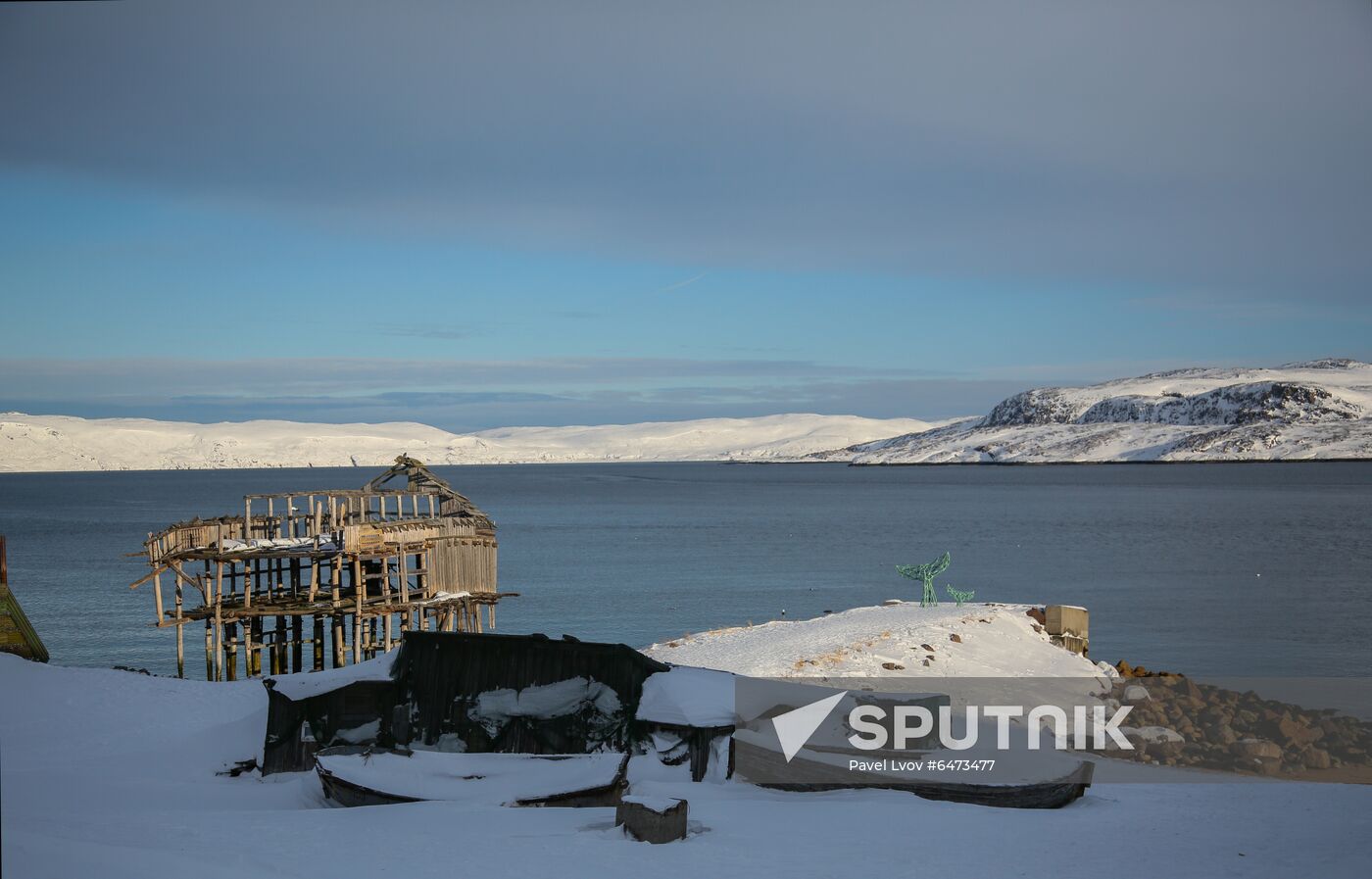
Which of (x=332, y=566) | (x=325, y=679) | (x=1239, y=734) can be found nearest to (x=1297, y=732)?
(x=1239, y=734)

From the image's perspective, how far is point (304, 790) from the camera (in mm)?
15531

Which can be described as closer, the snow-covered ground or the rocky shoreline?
the snow-covered ground

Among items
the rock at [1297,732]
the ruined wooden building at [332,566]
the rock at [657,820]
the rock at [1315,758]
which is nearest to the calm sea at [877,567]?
the ruined wooden building at [332,566]

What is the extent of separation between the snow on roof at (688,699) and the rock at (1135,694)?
44.5ft

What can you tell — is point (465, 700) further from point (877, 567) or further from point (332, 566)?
point (877, 567)

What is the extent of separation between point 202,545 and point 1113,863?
23.6 metres

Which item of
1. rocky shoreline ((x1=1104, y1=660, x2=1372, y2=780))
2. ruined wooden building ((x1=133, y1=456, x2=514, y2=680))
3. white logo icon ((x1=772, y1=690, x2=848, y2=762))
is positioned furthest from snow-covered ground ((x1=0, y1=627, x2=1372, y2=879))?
ruined wooden building ((x1=133, y1=456, x2=514, y2=680))

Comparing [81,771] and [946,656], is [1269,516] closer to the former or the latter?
[946,656]

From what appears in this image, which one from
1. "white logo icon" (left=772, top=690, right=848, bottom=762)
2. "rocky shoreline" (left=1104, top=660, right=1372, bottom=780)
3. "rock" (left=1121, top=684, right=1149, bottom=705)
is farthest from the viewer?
"rock" (left=1121, top=684, right=1149, bottom=705)

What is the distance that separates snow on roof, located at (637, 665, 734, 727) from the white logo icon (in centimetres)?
68

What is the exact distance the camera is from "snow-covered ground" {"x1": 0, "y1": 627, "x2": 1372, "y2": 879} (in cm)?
1185

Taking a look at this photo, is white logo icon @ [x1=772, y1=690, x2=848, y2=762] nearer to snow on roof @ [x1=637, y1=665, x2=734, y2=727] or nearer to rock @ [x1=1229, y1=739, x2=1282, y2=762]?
snow on roof @ [x1=637, y1=665, x2=734, y2=727]

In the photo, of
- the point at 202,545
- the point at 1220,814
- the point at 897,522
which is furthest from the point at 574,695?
the point at 897,522

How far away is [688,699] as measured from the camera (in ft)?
52.0
